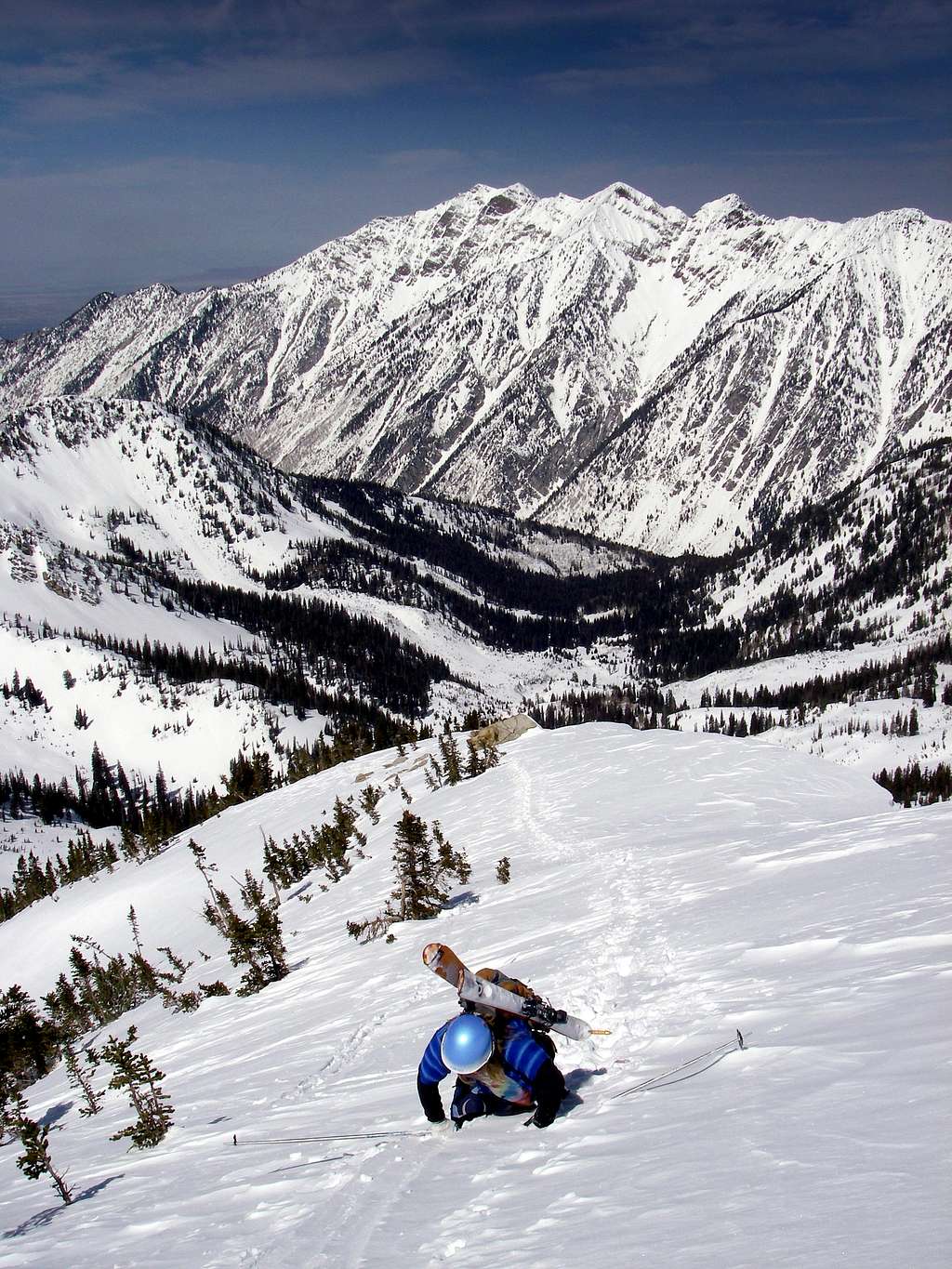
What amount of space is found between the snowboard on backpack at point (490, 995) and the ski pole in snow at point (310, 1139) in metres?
2.04

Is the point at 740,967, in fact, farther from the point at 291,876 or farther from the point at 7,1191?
the point at 291,876

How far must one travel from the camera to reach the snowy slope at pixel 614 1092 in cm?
661

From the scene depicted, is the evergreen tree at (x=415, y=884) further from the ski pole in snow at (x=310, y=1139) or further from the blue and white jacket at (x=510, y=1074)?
the blue and white jacket at (x=510, y=1074)

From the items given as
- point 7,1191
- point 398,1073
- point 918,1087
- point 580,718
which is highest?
point 918,1087

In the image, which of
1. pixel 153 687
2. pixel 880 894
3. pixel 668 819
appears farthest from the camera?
pixel 153 687

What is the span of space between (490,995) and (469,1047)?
2.03 ft

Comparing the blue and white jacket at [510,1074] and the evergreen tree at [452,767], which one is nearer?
the blue and white jacket at [510,1074]

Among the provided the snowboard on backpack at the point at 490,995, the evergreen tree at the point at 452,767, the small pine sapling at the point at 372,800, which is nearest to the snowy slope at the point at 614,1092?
the snowboard on backpack at the point at 490,995

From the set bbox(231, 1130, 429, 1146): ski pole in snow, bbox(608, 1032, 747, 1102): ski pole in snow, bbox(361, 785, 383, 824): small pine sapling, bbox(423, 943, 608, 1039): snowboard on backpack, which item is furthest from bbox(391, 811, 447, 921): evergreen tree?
bbox(361, 785, 383, 824): small pine sapling

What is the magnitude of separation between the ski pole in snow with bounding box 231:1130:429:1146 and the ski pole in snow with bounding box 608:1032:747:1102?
261 cm

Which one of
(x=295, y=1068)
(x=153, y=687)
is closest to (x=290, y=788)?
(x=295, y=1068)

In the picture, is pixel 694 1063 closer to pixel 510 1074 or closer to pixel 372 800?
pixel 510 1074

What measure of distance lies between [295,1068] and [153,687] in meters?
153

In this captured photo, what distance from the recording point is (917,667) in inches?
6422
